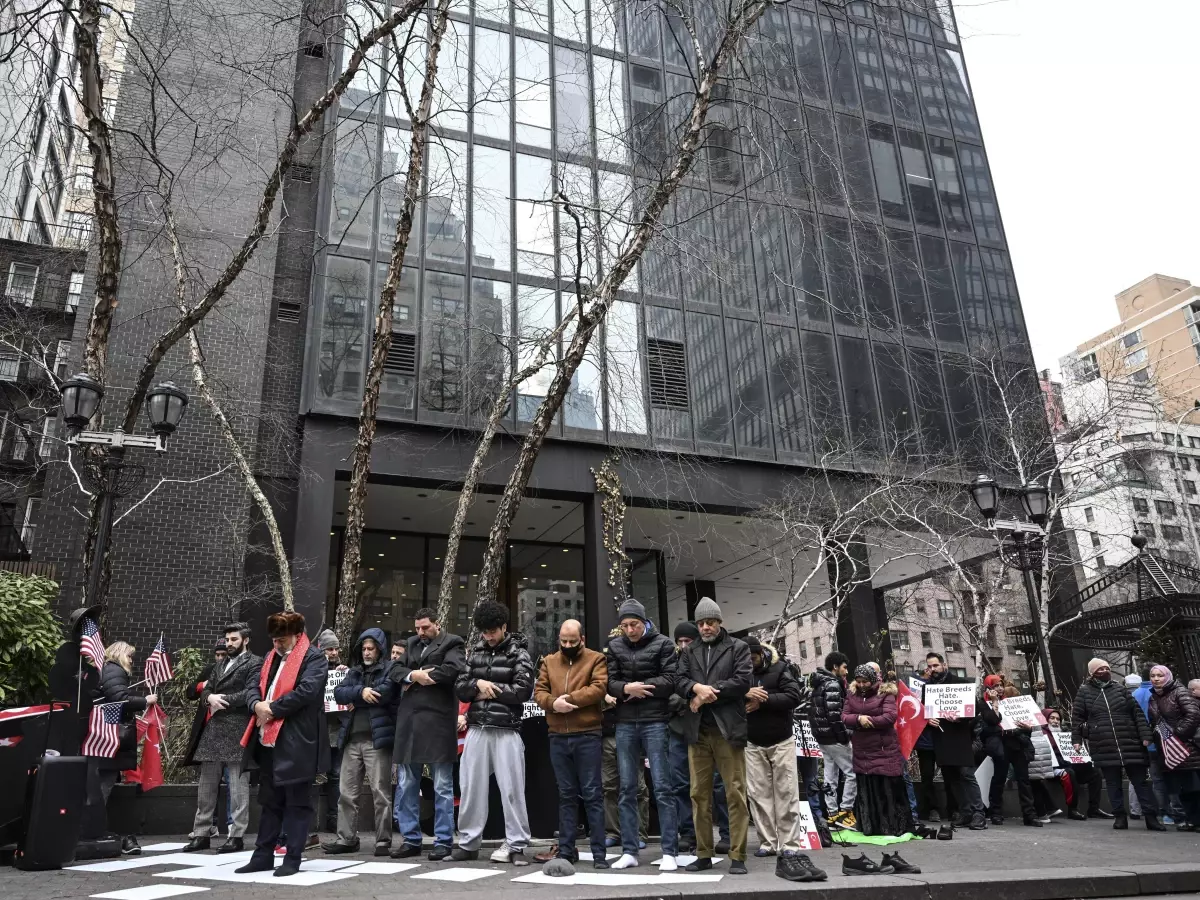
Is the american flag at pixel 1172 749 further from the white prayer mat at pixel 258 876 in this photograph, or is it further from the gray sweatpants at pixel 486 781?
the white prayer mat at pixel 258 876

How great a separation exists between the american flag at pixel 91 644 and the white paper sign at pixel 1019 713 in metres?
10.4

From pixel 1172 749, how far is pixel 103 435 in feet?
43.2

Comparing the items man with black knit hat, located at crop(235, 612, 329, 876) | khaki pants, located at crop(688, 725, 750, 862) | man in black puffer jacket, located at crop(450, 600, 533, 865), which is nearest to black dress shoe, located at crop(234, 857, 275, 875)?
man with black knit hat, located at crop(235, 612, 329, 876)

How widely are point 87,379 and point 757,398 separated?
47.7ft

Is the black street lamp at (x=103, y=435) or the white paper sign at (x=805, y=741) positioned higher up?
the black street lamp at (x=103, y=435)

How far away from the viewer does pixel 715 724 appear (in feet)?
22.3

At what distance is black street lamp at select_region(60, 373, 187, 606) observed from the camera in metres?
9.70

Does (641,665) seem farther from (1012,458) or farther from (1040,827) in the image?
(1012,458)

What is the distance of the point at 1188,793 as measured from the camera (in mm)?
9852

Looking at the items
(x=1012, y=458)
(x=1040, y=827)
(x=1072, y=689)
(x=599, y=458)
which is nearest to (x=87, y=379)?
(x=599, y=458)

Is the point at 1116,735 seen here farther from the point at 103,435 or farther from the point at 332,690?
the point at 103,435

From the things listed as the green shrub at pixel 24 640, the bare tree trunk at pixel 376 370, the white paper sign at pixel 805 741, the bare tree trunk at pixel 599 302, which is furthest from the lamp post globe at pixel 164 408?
the white paper sign at pixel 805 741

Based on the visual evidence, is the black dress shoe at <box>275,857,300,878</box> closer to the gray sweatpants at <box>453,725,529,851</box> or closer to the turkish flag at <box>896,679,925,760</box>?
the gray sweatpants at <box>453,725,529,851</box>

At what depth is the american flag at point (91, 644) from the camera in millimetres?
7387
